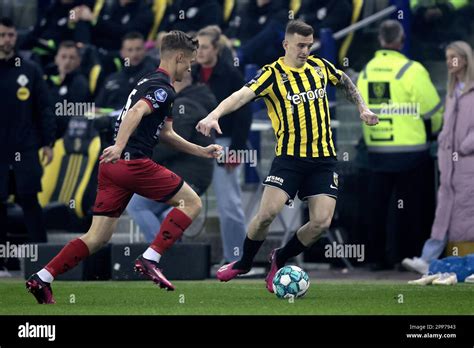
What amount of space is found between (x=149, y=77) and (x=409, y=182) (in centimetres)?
456

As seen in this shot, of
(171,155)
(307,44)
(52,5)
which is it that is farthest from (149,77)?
(52,5)

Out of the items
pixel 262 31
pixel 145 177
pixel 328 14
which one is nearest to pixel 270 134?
pixel 262 31

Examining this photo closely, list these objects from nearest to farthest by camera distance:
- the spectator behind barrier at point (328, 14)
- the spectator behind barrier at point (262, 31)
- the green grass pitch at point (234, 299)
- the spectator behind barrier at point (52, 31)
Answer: the green grass pitch at point (234, 299) → the spectator behind barrier at point (262, 31) → the spectator behind barrier at point (328, 14) → the spectator behind barrier at point (52, 31)

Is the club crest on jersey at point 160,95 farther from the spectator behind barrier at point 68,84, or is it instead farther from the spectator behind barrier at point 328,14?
the spectator behind barrier at point 328,14

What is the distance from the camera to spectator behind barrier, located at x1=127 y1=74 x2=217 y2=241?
14.9 m

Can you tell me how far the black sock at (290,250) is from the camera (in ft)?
41.1

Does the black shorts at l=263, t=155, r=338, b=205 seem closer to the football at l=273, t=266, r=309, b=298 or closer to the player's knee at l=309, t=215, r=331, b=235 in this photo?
the player's knee at l=309, t=215, r=331, b=235

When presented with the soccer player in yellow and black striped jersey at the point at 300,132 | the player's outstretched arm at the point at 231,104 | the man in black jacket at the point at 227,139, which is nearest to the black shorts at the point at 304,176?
the soccer player in yellow and black striped jersey at the point at 300,132

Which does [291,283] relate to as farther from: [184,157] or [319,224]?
[184,157]

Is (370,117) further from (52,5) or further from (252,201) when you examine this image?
(52,5)

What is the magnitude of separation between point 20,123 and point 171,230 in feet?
14.2

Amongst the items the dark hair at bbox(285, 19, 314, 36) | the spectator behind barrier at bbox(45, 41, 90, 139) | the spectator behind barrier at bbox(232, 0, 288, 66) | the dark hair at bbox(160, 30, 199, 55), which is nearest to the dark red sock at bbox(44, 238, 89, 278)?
the dark hair at bbox(160, 30, 199, 55)

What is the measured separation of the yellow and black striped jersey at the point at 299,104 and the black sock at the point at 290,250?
0.77 m

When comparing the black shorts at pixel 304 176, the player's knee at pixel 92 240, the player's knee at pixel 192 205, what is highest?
the black shorts at pixel 304 176
